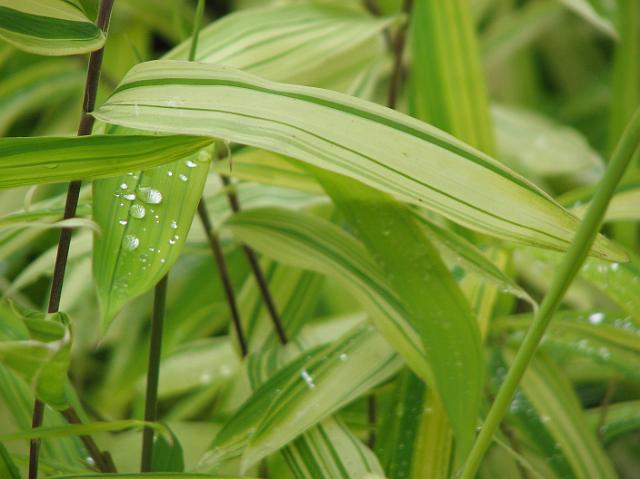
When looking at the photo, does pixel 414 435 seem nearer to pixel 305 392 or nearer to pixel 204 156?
pixel 305 392

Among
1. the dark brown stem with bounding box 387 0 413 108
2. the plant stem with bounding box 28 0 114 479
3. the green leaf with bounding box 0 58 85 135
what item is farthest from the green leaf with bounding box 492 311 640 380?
the green leaf with bounding box 0 58 85 135

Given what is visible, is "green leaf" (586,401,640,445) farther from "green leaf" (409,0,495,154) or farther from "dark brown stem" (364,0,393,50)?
"dark brown stem" (364,0,393,50)

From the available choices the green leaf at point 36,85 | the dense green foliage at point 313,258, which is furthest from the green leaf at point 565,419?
the green leaf at point 36,85

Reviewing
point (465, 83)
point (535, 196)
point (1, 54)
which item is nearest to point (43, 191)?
point (1, 54)

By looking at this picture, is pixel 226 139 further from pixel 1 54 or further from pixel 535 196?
pixel 1 54

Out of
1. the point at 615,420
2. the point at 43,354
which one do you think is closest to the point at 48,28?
the point at 43,354

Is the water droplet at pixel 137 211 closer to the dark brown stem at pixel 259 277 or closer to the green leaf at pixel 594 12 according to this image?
the dark brown stem at pixel 259 277
